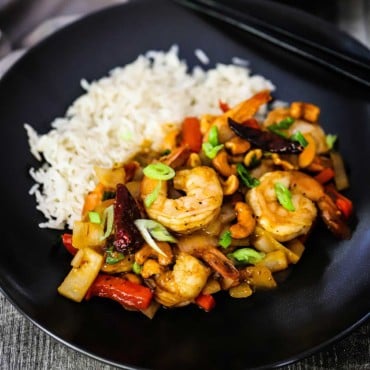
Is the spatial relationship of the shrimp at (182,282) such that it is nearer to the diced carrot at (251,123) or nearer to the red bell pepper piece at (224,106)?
the diced carrot at (251,123)

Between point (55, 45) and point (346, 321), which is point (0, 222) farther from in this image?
point (346, 321)

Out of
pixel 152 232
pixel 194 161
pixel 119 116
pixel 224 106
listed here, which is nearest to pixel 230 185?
pixel 194 161

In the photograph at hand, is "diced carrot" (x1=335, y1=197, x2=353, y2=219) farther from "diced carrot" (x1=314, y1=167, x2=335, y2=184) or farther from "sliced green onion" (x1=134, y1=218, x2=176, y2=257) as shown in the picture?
"sliced green onion" (x1=134, y1=218, x2=176, y2=257)

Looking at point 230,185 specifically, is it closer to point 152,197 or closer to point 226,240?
point 226,240

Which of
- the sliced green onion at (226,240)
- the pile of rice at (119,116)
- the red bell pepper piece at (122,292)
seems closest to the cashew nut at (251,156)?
the sliced green onion at (226,240)

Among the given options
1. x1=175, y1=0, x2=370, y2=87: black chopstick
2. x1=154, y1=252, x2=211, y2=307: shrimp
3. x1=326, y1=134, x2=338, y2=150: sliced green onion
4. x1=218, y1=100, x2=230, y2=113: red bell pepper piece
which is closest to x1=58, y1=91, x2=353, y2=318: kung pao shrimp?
x1=154, y1=252, x2=211, y2=307: shrimp
